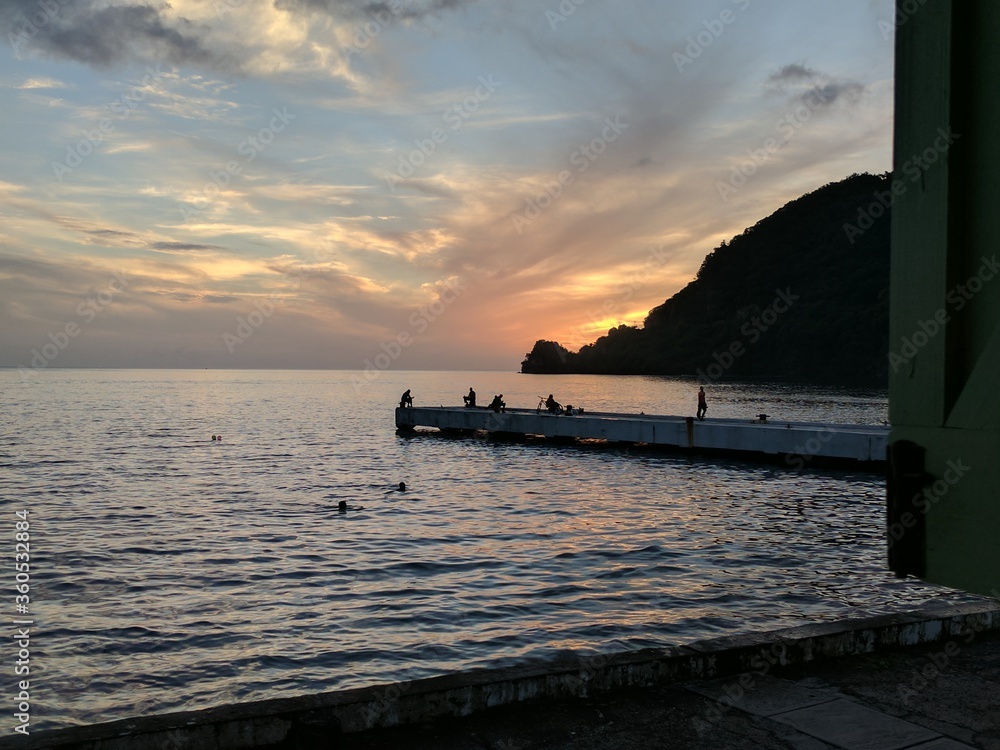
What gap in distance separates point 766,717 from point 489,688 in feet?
7.69

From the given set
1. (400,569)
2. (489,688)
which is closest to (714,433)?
(400,569)

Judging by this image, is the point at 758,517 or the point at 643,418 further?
the point at 643,418

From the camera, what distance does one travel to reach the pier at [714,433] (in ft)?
120

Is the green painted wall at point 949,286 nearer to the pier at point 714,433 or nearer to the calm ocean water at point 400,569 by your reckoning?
the calm ocean water at point 400,569

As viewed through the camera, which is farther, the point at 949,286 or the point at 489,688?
the point at 489,688

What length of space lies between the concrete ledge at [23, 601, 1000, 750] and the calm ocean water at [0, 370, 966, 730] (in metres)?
5.00

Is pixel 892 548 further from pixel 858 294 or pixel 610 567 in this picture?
pixel 858 294

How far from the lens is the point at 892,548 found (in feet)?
7.84

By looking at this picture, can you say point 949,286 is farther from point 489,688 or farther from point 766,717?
point 489,688

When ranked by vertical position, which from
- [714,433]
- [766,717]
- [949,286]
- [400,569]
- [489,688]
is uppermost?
[949,286]

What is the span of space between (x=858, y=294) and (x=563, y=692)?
215 meters

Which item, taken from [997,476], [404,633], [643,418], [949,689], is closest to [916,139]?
[997,476]

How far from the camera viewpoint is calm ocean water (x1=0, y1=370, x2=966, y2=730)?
12250mm

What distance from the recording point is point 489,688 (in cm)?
646
